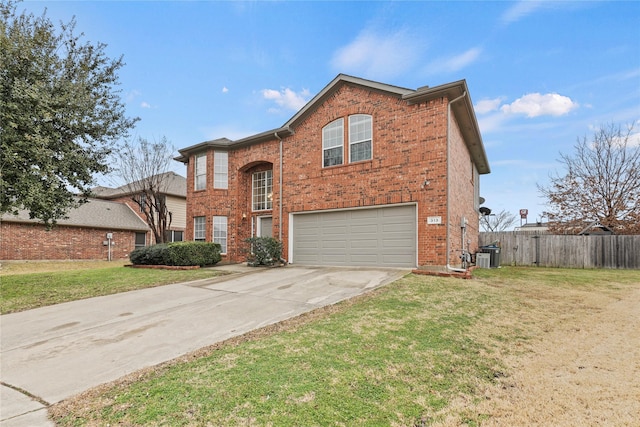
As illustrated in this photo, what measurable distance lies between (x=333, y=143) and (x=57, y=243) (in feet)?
63.7

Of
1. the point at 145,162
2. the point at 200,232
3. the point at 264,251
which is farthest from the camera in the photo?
the point at 145,162

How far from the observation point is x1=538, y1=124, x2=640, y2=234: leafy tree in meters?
19.2

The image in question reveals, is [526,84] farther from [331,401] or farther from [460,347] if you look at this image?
[331,401]

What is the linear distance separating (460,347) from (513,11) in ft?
35.5

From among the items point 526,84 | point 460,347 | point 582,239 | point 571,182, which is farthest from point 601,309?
point 571,182

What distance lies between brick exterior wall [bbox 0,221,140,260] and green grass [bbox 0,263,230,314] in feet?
32.6

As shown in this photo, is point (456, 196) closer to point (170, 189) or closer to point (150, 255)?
point (150, 255)

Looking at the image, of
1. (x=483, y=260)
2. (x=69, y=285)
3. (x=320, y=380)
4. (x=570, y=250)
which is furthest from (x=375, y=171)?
(x=570, y=250)

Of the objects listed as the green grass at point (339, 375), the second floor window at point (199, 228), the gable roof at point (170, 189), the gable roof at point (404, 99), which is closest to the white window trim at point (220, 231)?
the second floor window at point (199, 228)

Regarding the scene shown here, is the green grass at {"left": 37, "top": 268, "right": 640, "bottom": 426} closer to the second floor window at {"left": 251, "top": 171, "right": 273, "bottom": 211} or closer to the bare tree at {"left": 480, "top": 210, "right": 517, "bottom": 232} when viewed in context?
the second floor window at {"left": 251, "top": 171, "right": 273, "bottom": 211}

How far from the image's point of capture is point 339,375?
311 cm

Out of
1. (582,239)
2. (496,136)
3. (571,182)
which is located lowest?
(582,239)

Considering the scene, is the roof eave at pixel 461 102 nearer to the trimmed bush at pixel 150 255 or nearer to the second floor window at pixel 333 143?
the second floor window at pixel 333 143

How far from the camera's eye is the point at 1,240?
1806cm
